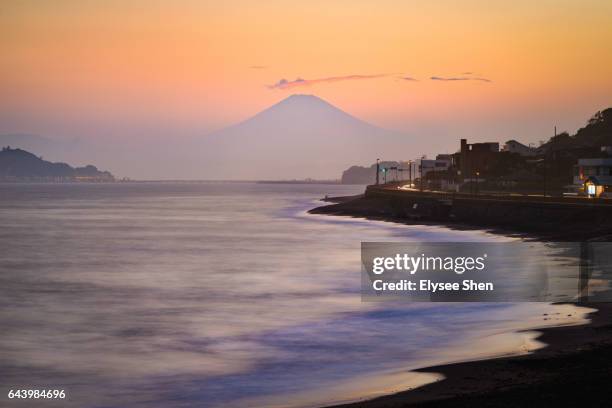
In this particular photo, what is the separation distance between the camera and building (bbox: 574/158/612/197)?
91.6m

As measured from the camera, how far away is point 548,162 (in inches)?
5212

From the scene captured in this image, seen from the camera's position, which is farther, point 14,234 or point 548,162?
point 548,162

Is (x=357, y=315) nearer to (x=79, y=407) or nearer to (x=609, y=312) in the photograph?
(x=609, y=312)

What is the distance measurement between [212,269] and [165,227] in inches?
1853

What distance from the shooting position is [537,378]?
53.4 feet

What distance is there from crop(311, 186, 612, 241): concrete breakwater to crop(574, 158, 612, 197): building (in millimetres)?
11064

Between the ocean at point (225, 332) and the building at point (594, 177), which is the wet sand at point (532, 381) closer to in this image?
the ocean at point (225, 332)

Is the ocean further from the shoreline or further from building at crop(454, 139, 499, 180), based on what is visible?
building at crop(454, 139, 499, 180)

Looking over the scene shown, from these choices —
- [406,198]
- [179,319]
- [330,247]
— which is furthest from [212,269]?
[406,198]

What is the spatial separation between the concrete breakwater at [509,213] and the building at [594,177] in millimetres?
11064

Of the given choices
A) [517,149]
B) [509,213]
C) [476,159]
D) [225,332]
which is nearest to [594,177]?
[509,213]

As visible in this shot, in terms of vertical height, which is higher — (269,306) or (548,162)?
(548,162)

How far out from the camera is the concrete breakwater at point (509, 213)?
202ft

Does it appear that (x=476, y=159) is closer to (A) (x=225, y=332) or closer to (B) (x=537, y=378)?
(A) (x=225, y=332)
